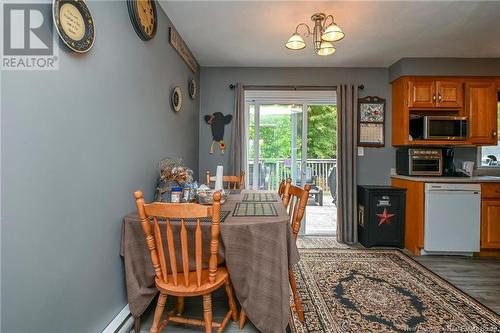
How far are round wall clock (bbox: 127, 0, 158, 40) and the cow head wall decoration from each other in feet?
6.06

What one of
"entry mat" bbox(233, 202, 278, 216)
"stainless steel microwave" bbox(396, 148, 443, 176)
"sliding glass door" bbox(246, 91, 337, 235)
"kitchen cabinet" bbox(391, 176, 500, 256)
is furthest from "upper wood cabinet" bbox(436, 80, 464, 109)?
"entry mat" bbox(233, 202, 278, 216)

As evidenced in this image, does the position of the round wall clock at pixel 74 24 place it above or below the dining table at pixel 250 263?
above

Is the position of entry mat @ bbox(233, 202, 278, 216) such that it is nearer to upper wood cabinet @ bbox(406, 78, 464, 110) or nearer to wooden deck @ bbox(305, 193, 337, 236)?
wooden deck @ bbox(305, 193, 337, 236)

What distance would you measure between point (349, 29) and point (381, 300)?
8.49ft

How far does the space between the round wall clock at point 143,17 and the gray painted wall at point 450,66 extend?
316 cm

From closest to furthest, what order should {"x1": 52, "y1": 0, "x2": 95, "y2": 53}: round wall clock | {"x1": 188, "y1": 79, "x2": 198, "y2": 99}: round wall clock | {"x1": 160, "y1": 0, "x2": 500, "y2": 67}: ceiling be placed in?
1. {"x1": 52, "y1": 0, "x2": 95, "y2": 53}: round wall clock
2. {"x1": 160, "y1": 0, "x2": 500, "y2": 67}: ceiling
3. {"x1": 188, "y1": 79, "x2": 198, "y2": 99}: round wall clock

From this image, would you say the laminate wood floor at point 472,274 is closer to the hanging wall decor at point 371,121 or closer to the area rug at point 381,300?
the area rug at point 381,300

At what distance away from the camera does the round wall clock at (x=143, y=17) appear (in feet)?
6.03

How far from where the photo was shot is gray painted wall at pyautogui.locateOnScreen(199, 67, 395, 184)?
3979mm

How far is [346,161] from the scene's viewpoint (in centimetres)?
387

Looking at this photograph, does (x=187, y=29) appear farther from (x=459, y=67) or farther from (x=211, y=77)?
(x=459, y=67)

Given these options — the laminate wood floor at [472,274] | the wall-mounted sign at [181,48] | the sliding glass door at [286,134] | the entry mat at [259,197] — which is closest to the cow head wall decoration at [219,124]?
the sliding glass door at [286,134]

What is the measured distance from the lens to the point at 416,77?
361cm
